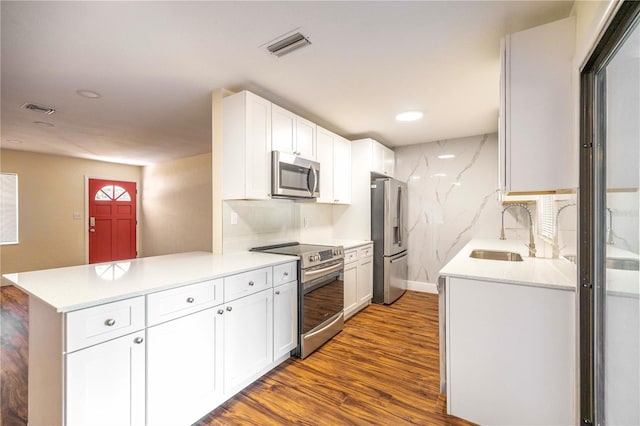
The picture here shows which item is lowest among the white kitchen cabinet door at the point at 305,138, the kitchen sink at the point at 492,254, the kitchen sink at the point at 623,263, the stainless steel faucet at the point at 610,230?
the kitchen sink at the point at 492,254

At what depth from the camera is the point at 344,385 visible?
209cm

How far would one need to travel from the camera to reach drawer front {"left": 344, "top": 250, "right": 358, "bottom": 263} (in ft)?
10.9

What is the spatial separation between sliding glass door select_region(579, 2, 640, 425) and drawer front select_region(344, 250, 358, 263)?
7.03 feet

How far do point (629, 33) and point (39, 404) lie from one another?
9.69ft

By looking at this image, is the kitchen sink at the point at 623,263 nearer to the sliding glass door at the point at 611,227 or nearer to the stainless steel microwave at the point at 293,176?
the sliding glass door at the point at 611,227

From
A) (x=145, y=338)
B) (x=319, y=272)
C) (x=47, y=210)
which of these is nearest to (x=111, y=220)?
(x=47, y=210)

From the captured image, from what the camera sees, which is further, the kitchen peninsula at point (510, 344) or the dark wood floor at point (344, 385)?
the dark wood floor at point (344, 385)

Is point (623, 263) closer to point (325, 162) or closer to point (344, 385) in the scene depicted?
point (344, 385)

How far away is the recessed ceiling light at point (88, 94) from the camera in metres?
2.53

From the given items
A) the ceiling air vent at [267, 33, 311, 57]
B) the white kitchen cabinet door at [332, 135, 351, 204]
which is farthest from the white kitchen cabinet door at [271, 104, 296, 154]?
the white kitchen cabinet door at [332, 135, 351, 204]

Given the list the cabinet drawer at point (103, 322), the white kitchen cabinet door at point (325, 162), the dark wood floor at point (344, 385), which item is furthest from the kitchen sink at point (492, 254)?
the cabinet drawer at point (103, 322)

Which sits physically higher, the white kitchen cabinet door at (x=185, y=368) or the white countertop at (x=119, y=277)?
the white countertop at (x=119, y=277)

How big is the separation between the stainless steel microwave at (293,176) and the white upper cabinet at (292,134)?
0.10 meters

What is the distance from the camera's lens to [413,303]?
3969 mm
